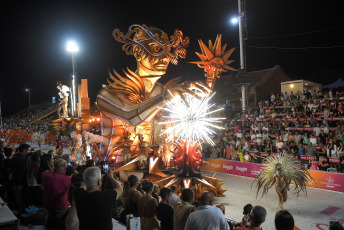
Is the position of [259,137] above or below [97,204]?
above

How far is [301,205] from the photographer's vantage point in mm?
9273

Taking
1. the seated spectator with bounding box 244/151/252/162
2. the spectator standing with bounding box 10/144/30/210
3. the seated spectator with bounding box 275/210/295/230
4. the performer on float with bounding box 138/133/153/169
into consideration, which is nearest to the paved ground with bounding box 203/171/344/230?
the performer on float with bounding box 138/133/153/169

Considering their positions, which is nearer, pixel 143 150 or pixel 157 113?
pixel 143 150

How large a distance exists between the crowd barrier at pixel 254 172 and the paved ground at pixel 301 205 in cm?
27

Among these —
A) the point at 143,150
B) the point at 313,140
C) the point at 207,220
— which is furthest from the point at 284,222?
the point at 313,140

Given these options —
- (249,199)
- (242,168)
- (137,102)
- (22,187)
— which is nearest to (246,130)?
(242,168)

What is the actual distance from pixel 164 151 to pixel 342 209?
6286 millimetres

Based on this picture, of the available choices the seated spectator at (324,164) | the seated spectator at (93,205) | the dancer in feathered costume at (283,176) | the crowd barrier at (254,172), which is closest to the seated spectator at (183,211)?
the seated spectator at (93,205)

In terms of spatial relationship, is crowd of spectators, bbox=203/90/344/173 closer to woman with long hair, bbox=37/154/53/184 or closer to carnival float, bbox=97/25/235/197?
carnival float, bbox=97/25/235/197

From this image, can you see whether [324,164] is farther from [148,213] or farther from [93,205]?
[93,205]

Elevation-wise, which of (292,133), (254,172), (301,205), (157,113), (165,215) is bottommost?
(301,205)

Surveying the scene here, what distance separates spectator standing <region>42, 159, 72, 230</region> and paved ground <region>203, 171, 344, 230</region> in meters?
5.31

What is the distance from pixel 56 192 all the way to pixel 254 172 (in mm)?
10913

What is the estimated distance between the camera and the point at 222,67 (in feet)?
31.6
